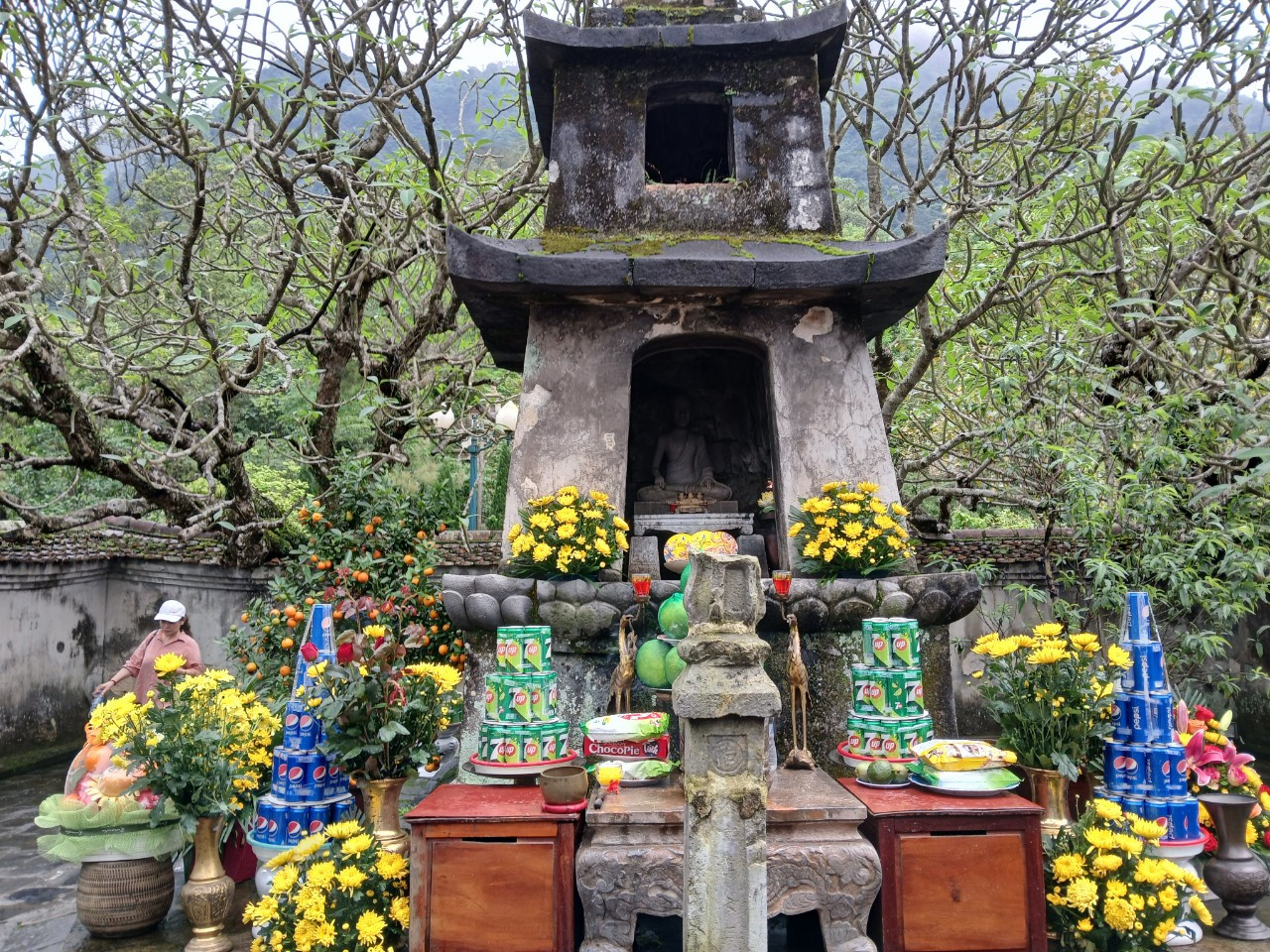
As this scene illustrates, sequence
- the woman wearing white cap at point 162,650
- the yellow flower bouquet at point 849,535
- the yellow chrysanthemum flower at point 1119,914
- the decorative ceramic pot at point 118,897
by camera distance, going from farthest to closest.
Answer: the woman wearing white cap at point 162,650 → the yellow flower bouquet at point 849,535 → the decorative ceramic pot at point 118,897 → the yellow chrysanthemum flower at point 1119,914

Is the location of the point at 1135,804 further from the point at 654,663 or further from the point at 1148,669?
the point at 654,663

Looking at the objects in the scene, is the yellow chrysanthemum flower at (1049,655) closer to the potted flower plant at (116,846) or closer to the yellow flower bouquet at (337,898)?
the yellow flower bouquet at (337,898)

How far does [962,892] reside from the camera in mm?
4008

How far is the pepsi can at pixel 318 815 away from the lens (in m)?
4.81

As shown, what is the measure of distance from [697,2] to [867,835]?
7497 mm

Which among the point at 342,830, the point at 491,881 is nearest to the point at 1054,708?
the point at 491,881

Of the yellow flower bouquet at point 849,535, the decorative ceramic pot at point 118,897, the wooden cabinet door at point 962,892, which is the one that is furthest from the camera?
the yellow flower bouquet at point 849,535

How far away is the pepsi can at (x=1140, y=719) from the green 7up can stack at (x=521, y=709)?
312 centimetres

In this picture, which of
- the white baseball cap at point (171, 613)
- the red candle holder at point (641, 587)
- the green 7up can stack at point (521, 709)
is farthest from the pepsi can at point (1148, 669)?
the white baseball cap at point (171, 613)

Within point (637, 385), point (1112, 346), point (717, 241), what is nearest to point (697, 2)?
point (717, 241)

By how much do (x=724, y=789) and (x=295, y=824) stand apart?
9.40 feet

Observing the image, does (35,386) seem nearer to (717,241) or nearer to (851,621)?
(717,241)

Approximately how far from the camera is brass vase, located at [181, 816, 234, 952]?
4.57 meters

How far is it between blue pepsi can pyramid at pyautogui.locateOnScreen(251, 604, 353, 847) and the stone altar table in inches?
66.7
